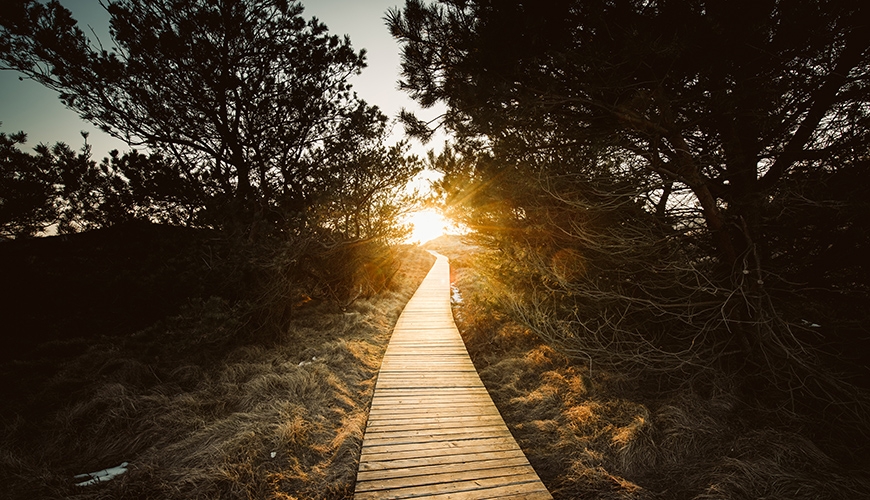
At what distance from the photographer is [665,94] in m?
3.10

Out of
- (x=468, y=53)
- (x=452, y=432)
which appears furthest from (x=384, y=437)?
(x=468, y=53)

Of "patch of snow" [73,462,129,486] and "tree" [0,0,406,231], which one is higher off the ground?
"tree" [0,0,406,231]

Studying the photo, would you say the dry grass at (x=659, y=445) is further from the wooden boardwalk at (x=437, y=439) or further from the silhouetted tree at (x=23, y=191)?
the silhouetted tree at (x=23, y=191)

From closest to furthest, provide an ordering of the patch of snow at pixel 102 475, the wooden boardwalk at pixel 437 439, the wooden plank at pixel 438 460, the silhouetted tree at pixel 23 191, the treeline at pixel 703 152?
the treeline at pixel 703 152 → the patch of snow at pixel 102 475 → the wooden boardwalk at pixel 437 439 → the wooden plank at pixel 438 460 → the silhouetted tree at pixel 23 191

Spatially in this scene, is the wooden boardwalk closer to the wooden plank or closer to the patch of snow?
the wooden plank

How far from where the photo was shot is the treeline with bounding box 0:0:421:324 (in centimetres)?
414

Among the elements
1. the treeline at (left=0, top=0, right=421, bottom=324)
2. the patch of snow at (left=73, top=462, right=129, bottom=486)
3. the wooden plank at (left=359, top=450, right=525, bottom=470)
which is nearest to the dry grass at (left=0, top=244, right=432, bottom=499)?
the patch of snow at (left=73, top=462, right=129, bottom=486)

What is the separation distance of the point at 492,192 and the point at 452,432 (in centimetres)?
360

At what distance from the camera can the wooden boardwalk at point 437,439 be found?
310cm

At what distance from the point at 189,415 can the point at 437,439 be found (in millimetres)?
3727

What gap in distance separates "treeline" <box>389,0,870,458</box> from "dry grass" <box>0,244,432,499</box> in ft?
12.3

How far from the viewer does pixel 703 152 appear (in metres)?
3.56

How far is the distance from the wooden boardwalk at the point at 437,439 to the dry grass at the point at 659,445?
0.49m

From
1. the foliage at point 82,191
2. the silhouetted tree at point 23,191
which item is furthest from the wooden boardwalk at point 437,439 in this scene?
the silhouetted tree at point 23,191
